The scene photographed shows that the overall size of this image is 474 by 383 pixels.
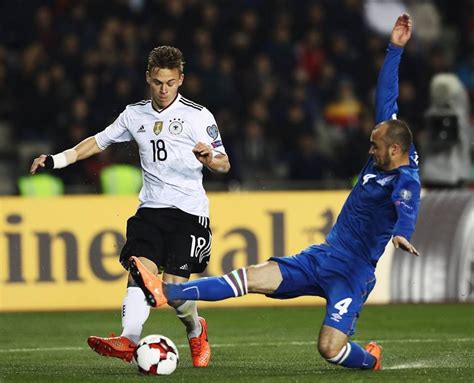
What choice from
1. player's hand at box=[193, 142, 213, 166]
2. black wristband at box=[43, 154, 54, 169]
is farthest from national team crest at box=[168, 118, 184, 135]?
black wristband at box=[43, 154, 54, 169]

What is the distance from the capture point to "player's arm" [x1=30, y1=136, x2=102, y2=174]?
8.71m

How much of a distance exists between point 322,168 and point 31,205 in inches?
156

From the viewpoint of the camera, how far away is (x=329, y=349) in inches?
316

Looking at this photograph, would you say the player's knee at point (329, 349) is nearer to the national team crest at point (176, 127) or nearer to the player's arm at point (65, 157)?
the national team crest at point (176, 127)

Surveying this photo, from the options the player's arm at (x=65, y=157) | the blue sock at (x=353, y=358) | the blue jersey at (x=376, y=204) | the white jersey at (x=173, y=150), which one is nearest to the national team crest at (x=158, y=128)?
the white jersey at (x=173, y=150)

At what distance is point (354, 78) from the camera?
18.1 meters

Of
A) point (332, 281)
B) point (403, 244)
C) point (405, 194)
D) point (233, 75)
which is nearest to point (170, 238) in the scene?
point (332, 281)

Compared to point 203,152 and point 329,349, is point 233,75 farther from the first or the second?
point 329,349

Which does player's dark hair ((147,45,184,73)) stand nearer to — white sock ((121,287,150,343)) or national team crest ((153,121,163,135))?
national team crest ((153,121,163,135))

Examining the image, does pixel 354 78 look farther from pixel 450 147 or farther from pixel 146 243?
pixel 146 243

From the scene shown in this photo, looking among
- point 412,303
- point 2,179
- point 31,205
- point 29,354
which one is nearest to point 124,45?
point 2,179

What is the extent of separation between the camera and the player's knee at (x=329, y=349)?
802 cm

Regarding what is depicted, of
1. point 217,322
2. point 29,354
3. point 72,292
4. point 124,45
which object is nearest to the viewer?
point 29,354

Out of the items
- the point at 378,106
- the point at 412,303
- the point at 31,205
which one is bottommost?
the point at 412,303
